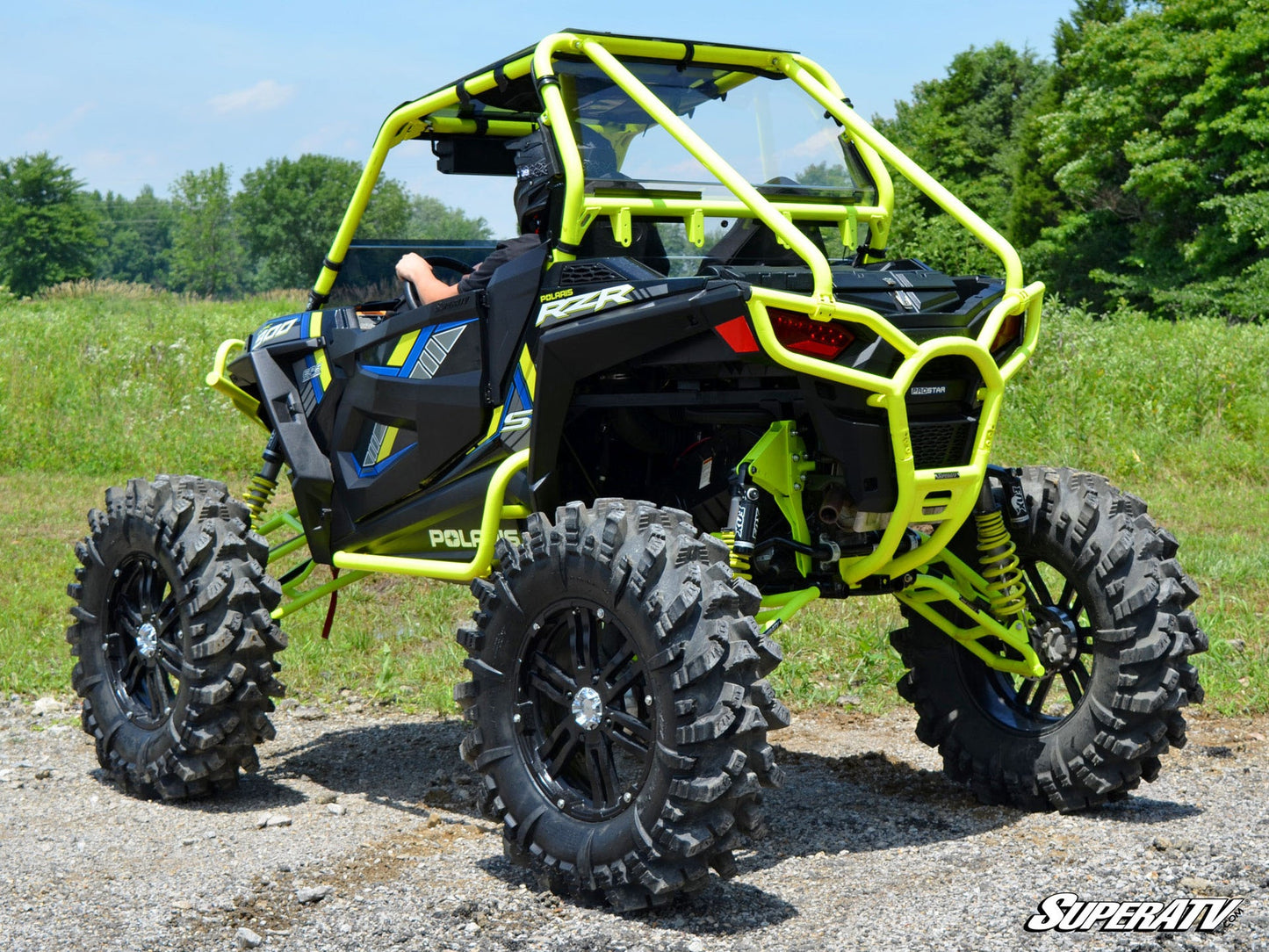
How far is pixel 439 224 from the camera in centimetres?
699

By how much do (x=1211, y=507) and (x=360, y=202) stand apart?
7748mm

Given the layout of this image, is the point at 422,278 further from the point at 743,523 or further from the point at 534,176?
the point at 743,523

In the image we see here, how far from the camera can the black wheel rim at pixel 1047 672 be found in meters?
5.05

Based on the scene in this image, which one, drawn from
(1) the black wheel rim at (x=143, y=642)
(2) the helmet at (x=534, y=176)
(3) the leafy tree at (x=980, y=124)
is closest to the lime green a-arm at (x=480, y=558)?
(1) the black wheel rim at (x=143, y=642)

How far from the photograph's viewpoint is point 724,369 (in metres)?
4.40

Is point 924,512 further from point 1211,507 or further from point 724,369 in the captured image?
point 1211,507

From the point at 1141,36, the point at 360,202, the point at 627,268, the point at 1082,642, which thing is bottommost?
the point at 1082,642

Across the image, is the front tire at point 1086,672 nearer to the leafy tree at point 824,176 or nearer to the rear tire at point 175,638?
the leafy tree at point 824,176

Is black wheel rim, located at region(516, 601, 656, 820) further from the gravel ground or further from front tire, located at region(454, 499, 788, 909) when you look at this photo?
the gravel ground

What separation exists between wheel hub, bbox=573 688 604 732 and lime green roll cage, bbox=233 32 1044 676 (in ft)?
2.15

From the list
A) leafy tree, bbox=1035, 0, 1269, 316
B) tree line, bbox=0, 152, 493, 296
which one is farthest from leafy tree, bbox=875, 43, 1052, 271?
tree line, bbox=0, 152, 493, 296

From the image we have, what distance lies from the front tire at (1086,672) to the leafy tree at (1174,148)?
25158 mm

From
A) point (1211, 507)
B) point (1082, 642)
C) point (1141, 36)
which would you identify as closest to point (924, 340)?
point (1082, 642)

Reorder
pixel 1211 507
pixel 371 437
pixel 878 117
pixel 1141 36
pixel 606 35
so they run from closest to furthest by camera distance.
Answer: pixel 606 35
pixel 371 437
pixel 1211 507
pixel 1141 36
pixel 878 117
